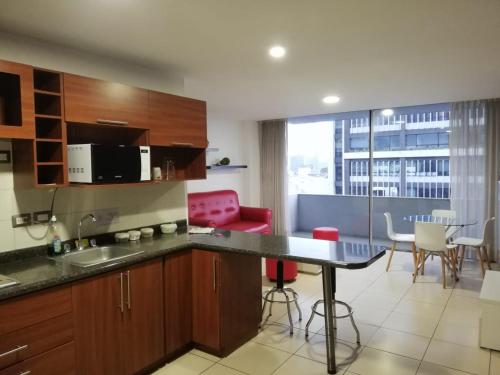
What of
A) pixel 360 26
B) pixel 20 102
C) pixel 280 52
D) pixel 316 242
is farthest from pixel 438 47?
pixel 20 102

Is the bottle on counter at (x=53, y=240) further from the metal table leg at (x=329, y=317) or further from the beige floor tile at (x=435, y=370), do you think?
the beige floor tile at (x=435, y=370)

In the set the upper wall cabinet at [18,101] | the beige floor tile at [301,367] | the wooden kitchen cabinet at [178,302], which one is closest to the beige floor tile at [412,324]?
the beige floor tile at [301,367]

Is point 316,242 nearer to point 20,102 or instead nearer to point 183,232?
point 183,232

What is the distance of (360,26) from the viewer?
7.89ft

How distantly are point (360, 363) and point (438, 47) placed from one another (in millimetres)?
2528

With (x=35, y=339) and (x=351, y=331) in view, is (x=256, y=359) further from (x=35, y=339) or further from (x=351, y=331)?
(x=35, y=339)

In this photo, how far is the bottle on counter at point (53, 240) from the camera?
Result: 100 inches

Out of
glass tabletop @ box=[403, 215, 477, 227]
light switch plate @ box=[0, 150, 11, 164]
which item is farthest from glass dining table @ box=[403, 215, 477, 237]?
light switch plate @ box=[0, 150, 11, 164]

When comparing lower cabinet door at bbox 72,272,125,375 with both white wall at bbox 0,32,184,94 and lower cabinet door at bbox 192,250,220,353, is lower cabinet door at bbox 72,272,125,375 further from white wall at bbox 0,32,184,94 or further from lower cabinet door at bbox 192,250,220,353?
white wall at bbox 0,32,184,94

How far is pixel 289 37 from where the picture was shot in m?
2.60

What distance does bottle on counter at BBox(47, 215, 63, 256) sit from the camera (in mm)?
2551

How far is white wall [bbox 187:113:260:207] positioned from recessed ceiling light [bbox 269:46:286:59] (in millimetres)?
3322

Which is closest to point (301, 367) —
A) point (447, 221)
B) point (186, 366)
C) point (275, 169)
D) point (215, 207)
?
point (186, 366)

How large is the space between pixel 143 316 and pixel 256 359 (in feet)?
3.08
